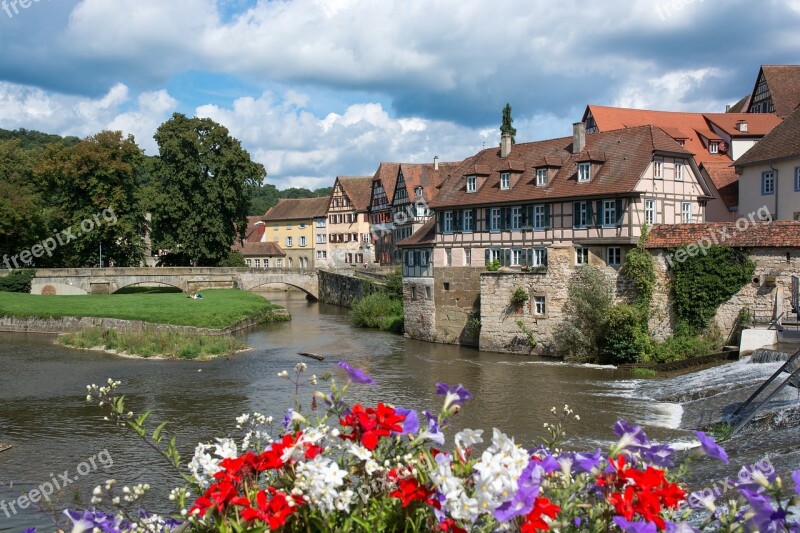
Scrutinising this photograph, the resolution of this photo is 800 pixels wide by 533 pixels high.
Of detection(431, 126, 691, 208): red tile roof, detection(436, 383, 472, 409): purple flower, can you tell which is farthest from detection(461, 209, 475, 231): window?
detection(436, 383, 472, 409): purple flower

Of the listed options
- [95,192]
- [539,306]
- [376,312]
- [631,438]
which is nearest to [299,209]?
[95,192]

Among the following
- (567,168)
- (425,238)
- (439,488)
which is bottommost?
(439,488)

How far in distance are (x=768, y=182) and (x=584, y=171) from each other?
8800 millimetres

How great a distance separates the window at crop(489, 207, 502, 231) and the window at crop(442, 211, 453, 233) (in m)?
2.25

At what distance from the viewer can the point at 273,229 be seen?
8300 centimetres

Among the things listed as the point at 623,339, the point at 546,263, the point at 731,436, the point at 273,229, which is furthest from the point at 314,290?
the point at 731,436

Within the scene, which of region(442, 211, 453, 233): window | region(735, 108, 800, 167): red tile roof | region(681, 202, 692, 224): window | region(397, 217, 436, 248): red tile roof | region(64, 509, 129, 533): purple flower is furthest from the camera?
region(397, 217, 436, 248): red tile roof

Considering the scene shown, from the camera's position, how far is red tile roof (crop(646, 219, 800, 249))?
24312 millimetres

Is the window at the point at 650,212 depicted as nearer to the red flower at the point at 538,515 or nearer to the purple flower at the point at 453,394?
the purple flower at the point at 453,394

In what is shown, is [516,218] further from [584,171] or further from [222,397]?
[222,397]

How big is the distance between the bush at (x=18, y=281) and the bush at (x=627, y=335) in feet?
130

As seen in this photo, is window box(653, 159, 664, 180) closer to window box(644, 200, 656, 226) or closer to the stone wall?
window box(644, 200, 656, 226)

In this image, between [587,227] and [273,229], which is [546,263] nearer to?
[587,227]

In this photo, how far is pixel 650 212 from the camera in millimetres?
29188
